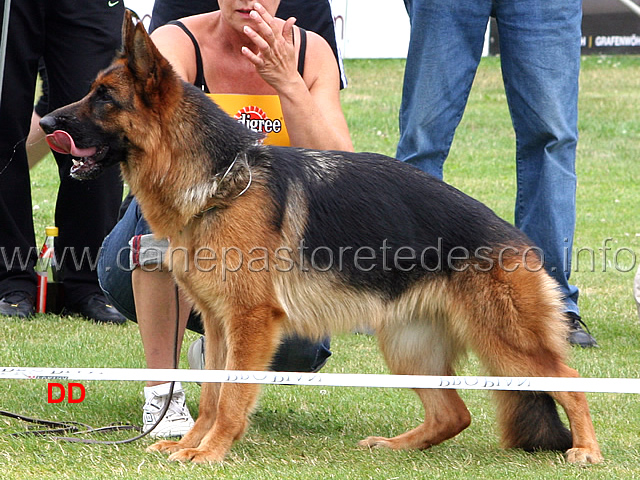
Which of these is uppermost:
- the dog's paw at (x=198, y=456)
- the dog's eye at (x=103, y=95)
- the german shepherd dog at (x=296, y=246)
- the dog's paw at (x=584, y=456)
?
the dog's eye at (x=103, y=95)

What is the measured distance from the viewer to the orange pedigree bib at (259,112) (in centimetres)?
381

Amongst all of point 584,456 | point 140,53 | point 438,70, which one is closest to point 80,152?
point 140,53

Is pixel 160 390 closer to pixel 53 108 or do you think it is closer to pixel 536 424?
pixel 536 424

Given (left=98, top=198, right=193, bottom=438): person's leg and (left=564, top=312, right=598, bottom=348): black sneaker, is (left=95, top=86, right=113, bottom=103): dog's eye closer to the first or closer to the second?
(left=98, top=198, right=193, bottom=438): person's leg

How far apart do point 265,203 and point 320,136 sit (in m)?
0.68

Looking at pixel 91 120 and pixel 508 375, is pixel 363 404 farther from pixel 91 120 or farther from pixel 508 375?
pixel 91 120

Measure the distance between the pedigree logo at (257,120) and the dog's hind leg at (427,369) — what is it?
3.38 feet

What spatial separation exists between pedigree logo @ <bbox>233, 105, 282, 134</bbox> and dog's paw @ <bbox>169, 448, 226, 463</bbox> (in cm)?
142

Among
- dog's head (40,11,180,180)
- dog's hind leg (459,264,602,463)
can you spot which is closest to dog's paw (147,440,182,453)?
dog's head (40,11,180,180)

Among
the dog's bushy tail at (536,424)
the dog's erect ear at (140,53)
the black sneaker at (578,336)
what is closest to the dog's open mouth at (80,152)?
the dog's erect ear at (140,53)

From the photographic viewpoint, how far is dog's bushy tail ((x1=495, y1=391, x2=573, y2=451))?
3279mm

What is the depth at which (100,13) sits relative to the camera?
517 centimetres

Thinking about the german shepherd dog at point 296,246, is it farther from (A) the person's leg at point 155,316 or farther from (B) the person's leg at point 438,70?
(B) the person's leg at point 438,70

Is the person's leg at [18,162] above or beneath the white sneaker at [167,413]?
above
